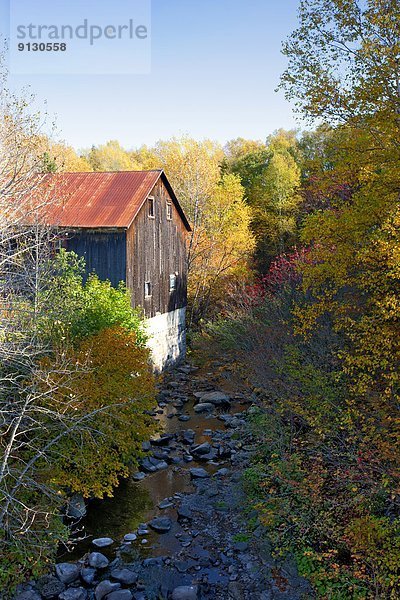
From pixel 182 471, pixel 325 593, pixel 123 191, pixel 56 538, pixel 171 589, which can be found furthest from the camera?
pixel 123 191

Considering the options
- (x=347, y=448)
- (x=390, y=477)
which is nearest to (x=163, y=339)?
(x=347, y=448)

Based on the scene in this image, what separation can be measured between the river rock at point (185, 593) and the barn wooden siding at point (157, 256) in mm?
12585

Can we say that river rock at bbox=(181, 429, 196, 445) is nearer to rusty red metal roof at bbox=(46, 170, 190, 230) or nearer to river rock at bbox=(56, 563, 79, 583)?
river rock at bbox=(56, 563, 79, 583)

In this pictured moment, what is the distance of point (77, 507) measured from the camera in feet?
38.9

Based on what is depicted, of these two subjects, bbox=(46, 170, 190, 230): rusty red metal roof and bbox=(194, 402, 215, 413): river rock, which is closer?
bbox=(194, 402, 215, 413): river rock

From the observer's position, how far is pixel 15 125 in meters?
11.9

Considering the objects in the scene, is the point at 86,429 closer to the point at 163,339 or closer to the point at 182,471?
the point at 182,471

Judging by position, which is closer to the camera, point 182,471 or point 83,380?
point 83,380

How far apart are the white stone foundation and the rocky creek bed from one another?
6424 millimetres

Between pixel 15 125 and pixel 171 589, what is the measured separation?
10.8 m

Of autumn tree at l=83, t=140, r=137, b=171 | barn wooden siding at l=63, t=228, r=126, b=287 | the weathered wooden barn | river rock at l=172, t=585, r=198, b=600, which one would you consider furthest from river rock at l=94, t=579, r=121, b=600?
autumn tree at l=83, t=140, r=137, b=171

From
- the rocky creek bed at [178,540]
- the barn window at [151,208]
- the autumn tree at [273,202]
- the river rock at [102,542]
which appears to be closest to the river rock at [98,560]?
the rocky creek bed at [178,540]

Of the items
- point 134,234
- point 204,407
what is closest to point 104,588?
point 204,407

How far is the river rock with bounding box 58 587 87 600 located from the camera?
9.02 metres
